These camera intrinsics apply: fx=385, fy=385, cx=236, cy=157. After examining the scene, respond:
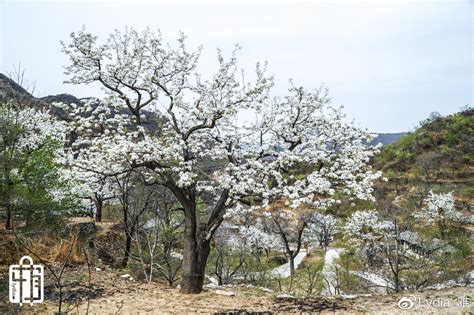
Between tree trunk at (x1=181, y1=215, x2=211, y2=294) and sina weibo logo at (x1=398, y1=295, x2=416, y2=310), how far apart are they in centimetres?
491

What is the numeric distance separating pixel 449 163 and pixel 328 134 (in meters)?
36.9

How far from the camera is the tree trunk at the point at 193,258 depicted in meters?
10.1

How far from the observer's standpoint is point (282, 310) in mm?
8250

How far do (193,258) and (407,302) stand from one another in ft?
17.3

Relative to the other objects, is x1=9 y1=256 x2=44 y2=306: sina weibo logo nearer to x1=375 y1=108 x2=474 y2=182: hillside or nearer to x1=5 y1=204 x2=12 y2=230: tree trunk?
x1=5 y1=204 x2=12 y2=230: tree trunk

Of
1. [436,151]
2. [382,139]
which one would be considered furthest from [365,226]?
[382,139]

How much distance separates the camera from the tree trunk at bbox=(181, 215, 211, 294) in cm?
1012

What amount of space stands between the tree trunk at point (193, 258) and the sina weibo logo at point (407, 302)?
4908 millimetres

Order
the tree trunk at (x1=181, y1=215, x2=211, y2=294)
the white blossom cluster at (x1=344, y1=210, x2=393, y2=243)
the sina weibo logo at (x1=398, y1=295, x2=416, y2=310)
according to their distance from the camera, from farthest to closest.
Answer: the white blossom cluster at (x1=344, y1=210, x2=393, y2=243) < the tree trunk at (x1=181, y1=215, x2=211, y2=294) < the sina weibo logo at (x1=398, y1=295, x2=416, y2=310)

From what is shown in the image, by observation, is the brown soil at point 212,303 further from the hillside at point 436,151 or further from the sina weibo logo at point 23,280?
the hillside at point 436,151

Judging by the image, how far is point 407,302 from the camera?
850 centimetres

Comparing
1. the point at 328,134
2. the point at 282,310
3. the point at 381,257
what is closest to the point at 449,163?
the point at 381,257

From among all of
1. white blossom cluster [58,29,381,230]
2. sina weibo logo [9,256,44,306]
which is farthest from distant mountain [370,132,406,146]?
sina weibo logo [9,256,44,306]

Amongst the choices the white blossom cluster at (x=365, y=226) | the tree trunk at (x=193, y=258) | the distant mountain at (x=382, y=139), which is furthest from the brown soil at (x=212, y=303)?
the white blossom cluster at (x=365, y=226)
